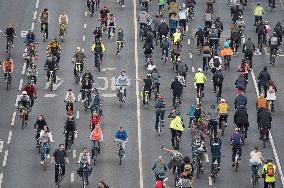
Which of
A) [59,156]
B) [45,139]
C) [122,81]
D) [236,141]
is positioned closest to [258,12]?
[122,81]

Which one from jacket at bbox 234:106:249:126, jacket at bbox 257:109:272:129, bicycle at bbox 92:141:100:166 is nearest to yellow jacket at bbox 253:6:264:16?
jacket at bbox 234:106:249:126

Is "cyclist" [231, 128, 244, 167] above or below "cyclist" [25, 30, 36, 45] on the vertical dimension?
below

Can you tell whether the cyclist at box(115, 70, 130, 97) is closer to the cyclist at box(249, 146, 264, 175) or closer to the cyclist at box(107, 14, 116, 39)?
the cyclist at box(107, 14, 116, 39)

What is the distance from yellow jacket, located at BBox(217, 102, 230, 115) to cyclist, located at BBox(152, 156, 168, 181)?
7.99m

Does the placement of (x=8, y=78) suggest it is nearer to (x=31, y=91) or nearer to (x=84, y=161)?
(x=31, y=91)

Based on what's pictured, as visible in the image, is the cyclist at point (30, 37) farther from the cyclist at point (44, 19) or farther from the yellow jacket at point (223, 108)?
the yellow jacket at point (223, 108)

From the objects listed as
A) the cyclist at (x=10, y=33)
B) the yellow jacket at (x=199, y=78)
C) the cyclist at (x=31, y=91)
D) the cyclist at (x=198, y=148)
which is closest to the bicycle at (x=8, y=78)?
the cyclist at (x=31, y=91)

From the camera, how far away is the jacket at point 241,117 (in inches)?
2842

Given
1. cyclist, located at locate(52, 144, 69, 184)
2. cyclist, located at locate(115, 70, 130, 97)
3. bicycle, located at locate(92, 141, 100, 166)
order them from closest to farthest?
cyclist, located at locate(52, 144, 69, 184) < bicycle, located at locate(92, 141, 100, 166) < cyclist, located at locate(115, 70, 130, 97)

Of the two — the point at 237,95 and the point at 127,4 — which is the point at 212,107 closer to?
the point at 237,95

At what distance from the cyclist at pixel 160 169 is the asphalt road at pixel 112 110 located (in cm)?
201

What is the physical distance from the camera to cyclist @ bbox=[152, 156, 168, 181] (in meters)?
65.8

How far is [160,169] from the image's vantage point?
216 ft

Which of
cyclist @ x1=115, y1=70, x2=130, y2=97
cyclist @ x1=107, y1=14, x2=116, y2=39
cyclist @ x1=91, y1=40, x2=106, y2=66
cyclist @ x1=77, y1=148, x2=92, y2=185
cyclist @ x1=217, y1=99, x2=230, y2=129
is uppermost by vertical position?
cyclist @ x1=107, y1=14, x2=116, y2=39
